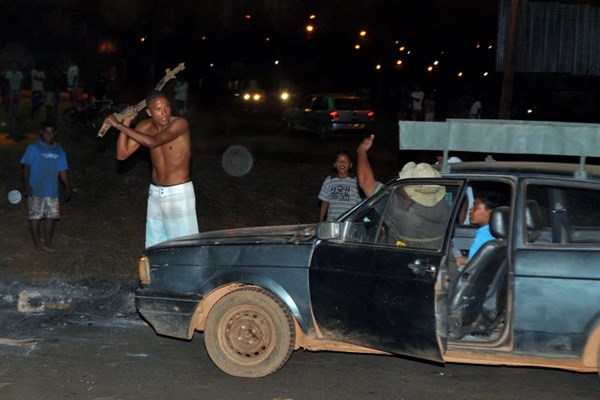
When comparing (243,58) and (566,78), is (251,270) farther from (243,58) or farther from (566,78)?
(243,58)

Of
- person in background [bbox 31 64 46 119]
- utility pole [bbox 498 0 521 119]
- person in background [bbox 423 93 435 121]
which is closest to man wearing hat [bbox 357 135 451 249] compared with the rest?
utility pole [bbox 498 0 521 119]

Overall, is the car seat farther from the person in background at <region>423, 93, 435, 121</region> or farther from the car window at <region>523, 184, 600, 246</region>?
the person in background at <region>423, 93, 435, 121</region>

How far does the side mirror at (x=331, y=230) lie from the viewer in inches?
231

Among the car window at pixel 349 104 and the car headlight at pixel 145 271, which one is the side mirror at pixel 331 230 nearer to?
the car headlight at pixel 145 271

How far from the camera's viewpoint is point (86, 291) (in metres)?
8.49

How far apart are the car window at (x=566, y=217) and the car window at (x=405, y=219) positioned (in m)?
0.54

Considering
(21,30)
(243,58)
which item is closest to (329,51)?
(243,58)

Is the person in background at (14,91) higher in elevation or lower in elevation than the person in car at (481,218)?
higher

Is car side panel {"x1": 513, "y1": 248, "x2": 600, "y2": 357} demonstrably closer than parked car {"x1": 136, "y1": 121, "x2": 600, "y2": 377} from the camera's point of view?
Yes

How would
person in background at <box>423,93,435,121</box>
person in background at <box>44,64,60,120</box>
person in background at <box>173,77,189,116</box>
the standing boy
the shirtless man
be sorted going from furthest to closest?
person in background at <box>173,77,189,116</box> → person in background at <box>423,93,435,121</box> → person in background at <box>44,64,60,120</box> → the standing boy → the shirtless man

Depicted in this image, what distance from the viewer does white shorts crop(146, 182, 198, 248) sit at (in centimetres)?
A: 751

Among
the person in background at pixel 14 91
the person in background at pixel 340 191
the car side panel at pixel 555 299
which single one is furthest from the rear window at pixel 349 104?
the car side panel at pixel 555 299

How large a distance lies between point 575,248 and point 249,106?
40.4 metres

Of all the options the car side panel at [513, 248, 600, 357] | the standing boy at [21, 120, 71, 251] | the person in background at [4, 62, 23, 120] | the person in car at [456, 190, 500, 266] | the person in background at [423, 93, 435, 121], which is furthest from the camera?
the person in background at [423, 93, 435, 121]
